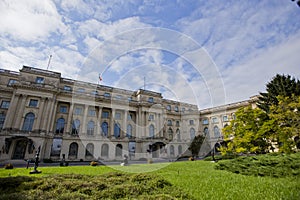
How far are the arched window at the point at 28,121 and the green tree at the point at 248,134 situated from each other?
35.2 meters

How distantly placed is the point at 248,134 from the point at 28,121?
3825cm

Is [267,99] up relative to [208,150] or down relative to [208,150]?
up

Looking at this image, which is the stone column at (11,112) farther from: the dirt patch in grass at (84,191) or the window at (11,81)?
the dirt patch in grass at (84,191)

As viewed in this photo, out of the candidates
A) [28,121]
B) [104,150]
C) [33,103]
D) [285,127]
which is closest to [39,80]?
[33,103]

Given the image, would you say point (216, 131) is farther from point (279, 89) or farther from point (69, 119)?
point (69, 119)

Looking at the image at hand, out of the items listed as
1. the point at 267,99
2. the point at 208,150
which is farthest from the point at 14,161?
the point at 267,99

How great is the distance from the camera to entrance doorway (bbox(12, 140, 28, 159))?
96.6 feet

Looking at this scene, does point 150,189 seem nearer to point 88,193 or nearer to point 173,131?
point 88,193

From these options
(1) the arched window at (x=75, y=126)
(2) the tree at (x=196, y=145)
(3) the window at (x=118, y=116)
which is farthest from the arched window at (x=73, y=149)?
(2) the tree at (x=196, y=145)

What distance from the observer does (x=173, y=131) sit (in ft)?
171

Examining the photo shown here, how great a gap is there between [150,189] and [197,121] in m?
50.1

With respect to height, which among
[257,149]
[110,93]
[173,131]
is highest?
[110,93]

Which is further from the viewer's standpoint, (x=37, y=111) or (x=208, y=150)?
(x=208, y=150)

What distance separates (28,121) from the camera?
105ft
